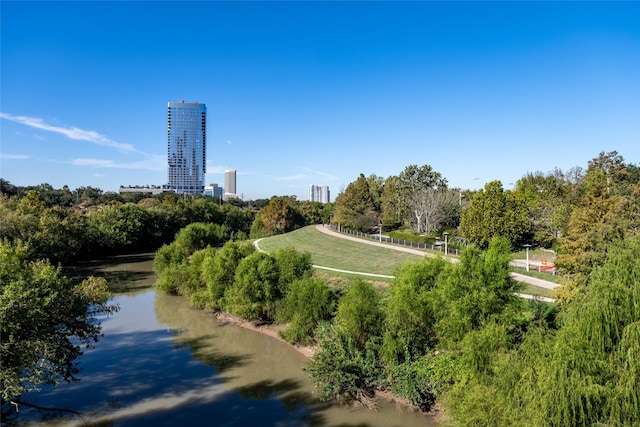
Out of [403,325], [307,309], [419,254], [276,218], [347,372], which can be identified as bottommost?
[347,372]

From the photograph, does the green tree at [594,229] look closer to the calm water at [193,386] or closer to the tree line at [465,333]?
the tree line at [465,333]

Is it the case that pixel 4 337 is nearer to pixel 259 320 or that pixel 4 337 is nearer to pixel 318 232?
pixel 259 320

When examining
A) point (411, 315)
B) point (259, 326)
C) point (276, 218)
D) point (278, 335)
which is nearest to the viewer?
point (411, 315)

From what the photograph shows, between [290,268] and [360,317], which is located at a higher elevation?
[290,268]

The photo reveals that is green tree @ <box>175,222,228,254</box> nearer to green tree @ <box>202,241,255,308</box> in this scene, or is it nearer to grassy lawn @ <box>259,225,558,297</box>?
grassy lawn @ <box>259,225,558,297</box>

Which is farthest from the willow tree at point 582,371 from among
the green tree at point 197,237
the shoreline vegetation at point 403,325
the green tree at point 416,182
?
the green tree at point 416,182

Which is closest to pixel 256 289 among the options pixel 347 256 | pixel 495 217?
pixel 347 256

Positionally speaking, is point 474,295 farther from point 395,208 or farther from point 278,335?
point 395,208
